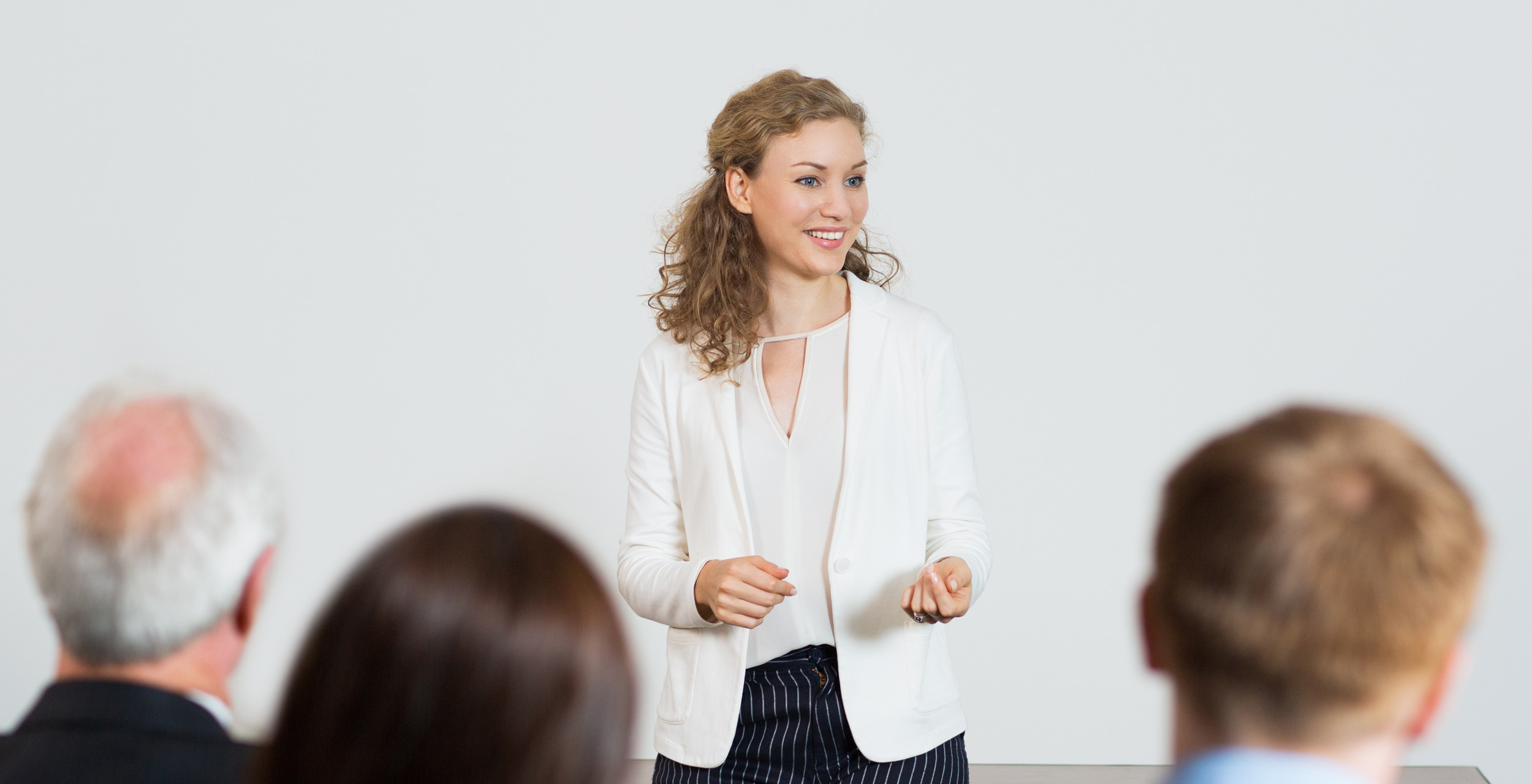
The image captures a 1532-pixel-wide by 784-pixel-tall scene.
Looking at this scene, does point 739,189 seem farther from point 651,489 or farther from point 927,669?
point 927,669

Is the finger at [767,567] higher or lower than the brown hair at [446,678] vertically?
lower

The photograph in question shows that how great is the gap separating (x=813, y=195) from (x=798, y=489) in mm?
467

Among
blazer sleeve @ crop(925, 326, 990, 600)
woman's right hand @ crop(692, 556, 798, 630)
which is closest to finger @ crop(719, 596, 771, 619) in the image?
woman's right hand @ crop(692, 556, 798, 630)

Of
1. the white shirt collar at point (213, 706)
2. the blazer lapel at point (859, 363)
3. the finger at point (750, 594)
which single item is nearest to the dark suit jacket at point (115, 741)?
the white shirt collar at point (213, 706)

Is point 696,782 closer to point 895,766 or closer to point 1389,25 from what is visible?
point 895,766

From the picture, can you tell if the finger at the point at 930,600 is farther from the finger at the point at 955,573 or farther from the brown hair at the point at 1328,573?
the brown hair at the point at 1328,573

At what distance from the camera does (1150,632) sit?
973 mm

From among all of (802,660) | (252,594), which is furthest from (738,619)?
(252,594)

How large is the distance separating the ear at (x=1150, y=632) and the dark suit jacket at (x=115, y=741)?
69 centimetres

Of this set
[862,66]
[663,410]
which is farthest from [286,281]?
[663,410]

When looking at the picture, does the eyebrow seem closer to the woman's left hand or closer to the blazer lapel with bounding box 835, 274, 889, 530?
the blazer lapel with bounding box 835, 274, 889, 530

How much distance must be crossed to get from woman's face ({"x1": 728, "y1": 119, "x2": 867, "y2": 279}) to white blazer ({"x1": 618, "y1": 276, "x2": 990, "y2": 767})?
90 mm

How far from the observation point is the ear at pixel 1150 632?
3.11 ft

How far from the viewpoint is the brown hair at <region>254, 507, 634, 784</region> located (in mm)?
774
